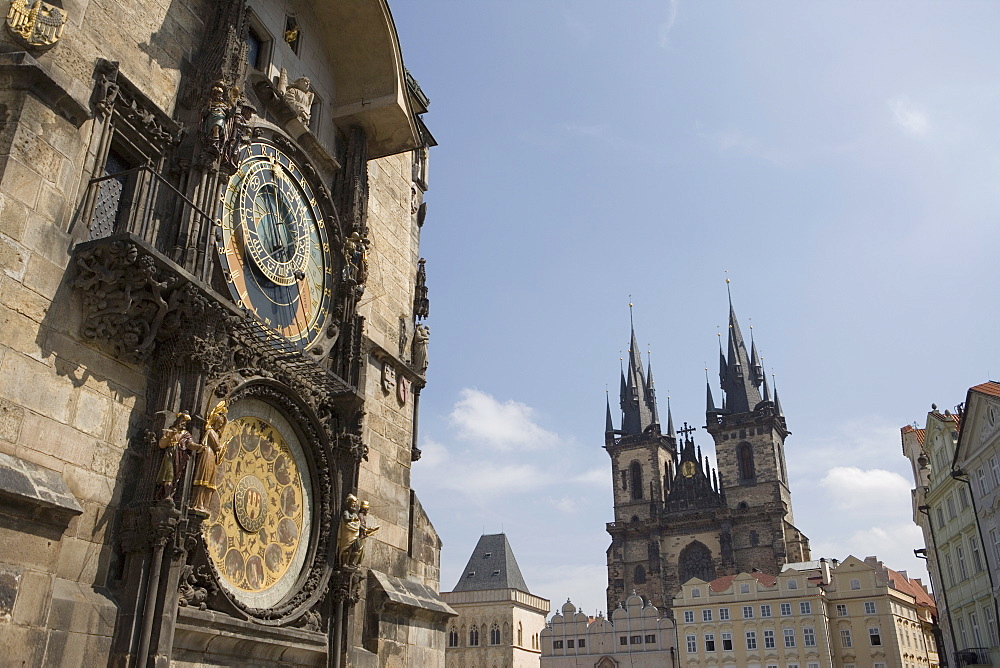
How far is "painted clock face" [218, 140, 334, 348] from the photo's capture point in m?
8.73

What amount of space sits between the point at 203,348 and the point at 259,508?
6.33 ft

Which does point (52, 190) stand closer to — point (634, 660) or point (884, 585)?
point (884, 585)

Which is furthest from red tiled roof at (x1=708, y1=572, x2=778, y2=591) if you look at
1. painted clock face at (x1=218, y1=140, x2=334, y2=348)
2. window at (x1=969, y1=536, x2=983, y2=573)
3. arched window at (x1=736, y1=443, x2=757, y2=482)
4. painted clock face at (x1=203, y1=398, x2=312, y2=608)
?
painted clock face at (x1=203, y1=398, x2=312, y2=608)

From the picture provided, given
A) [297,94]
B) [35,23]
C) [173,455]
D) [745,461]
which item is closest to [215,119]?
[35,23]

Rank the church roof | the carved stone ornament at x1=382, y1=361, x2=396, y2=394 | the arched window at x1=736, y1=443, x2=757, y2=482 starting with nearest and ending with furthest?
the carved stone ornament at x1=382, y1=361, x2=396, y2=394 → the church roof → the arched window at x1=736, y1=443, x2=757, y2=482

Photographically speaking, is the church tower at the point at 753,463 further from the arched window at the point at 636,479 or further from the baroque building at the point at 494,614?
the baroque building at the point at 494,614

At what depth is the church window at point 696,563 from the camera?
76688 millimetres

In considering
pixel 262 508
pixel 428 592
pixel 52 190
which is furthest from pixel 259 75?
pixel 428 592

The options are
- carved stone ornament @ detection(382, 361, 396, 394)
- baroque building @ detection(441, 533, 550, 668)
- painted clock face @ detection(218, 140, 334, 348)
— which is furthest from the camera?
baroque building @ detection(441, 533, 550, 668)

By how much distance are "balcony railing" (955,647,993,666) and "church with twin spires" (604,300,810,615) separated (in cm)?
4512

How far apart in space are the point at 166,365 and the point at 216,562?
190cm

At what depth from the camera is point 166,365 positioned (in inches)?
290

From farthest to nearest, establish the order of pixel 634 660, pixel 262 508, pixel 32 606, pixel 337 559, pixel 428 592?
pixel 634 660, pixel 428 592, pixel 337 559, pixel 262 508, pixel 32 606

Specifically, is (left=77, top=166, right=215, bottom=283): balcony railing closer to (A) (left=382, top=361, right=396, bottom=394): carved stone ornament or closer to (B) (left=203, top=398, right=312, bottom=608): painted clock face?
(B) (left=203, top=398, right=312, bottom=608): painted clock face
